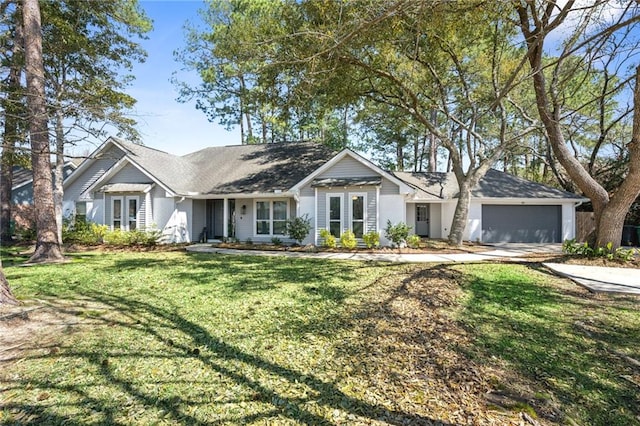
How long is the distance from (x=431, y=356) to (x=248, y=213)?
14.2 m

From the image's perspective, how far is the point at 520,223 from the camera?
1855 cm

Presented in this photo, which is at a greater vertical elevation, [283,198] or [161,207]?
[283,198]

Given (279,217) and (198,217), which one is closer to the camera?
(279,217)

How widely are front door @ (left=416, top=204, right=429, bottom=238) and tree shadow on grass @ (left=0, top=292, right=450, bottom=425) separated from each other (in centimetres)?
1768

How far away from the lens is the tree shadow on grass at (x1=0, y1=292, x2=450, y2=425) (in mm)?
2822

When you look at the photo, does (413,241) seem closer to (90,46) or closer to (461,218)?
(461,218)

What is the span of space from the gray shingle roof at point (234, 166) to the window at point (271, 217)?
971 millimetres

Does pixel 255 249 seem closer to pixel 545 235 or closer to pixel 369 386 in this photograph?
pixel 369 386

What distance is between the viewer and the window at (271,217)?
16.5 meters

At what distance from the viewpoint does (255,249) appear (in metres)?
14.6

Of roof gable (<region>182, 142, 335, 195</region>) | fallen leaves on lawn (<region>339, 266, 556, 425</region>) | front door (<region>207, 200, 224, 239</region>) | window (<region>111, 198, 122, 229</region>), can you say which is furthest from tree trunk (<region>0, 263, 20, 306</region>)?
front door (<region>207, 200, 224, 239</region>)

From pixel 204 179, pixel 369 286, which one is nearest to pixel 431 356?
pixel 369 286

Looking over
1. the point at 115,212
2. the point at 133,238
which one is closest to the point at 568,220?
the point at 133,238

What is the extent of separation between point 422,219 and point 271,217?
9.67 m
